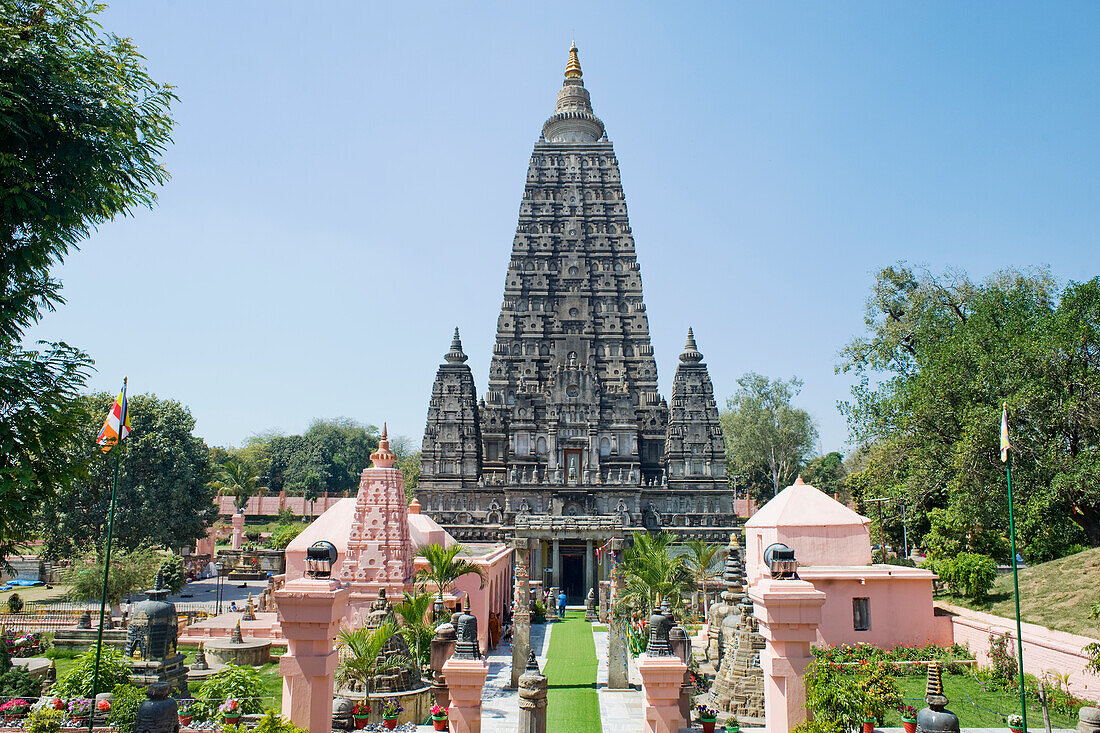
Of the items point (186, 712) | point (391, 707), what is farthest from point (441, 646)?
point (186, 712)

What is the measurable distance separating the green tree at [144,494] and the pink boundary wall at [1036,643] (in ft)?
123

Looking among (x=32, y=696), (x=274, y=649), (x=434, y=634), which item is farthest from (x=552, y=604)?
(x=32, y=696)

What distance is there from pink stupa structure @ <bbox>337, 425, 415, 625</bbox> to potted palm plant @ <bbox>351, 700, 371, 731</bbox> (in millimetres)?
5157

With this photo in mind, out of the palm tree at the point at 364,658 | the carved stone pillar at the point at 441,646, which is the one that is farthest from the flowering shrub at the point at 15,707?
the carved stone pillar at the point at 441,646

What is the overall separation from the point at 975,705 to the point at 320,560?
1573 centimetres

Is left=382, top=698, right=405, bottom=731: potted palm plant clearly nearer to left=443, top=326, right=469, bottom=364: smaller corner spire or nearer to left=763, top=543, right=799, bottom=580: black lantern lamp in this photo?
left=763, top=543, right=799, bottom=580: black lantern lamp

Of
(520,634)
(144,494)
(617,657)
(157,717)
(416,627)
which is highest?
(144,494)

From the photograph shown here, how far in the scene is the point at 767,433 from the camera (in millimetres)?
71812

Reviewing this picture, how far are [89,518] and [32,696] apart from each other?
93.3ft

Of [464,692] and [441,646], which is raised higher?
[464,692]

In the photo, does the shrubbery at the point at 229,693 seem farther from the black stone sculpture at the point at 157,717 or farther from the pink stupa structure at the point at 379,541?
the pink stupa structure at the point at 379,541

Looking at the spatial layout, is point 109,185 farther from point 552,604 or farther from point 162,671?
point 552,604

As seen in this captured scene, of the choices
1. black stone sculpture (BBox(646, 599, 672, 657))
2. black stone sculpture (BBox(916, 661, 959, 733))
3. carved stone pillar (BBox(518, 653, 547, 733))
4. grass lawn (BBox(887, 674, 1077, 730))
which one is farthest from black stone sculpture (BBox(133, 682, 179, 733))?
grass lawn (BBox(887, 674, 1077, 730))

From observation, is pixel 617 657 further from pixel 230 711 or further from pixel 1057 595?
pixel 1057 595
